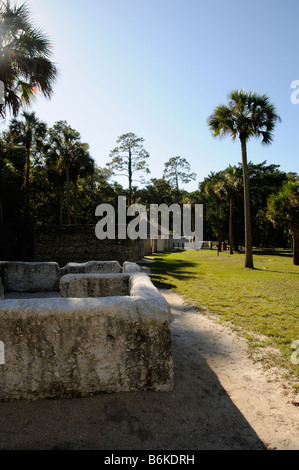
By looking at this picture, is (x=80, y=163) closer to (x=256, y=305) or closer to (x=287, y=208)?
(x=287, y=208)

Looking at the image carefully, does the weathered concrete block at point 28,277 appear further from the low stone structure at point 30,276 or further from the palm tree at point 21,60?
the palm tree at point 21,60

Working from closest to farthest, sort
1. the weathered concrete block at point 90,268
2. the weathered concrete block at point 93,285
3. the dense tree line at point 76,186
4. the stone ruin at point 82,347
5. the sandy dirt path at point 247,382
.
A: the sandy dirt path at point 247,382, the stone ruin at point 82,347, the weathered concrete block at point 93,285, the weathered concrete block at point 90,268, the dense tree line at point 76,186

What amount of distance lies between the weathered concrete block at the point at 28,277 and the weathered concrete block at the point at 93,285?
2598mm

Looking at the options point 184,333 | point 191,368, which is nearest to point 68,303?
point 191,368

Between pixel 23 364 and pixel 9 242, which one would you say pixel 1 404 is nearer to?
pixel 23 364

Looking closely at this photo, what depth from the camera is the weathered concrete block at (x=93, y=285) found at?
5.24 metres

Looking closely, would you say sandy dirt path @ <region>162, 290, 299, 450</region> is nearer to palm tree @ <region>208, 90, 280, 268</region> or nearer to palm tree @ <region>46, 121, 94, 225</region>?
palm tree @ <region>208, 90, 280, 268</region>

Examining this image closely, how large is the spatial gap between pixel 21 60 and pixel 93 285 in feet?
24.5

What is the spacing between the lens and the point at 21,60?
8.49 meters

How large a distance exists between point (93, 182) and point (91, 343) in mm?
40396

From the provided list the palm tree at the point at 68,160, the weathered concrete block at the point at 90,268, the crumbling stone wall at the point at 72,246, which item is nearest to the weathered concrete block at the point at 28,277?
the weathered concrete block at the point at 90,268

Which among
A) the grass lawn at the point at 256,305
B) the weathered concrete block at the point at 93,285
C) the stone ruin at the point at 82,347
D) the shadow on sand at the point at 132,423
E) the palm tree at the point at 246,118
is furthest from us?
the palm tree at the point at 246,118

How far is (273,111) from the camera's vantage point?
15.8m

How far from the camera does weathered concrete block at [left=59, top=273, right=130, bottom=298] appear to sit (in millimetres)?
5238
